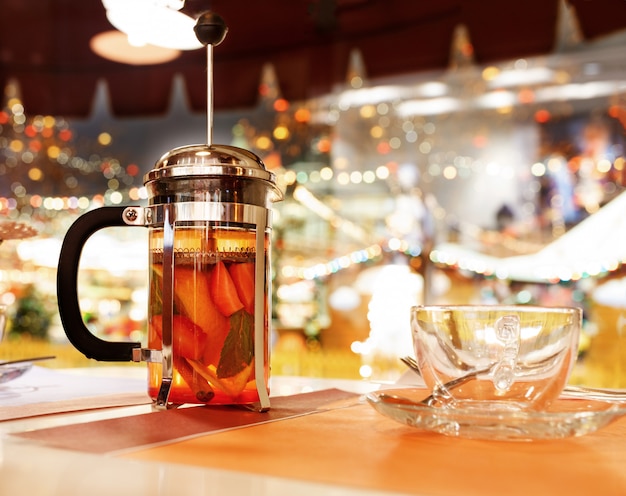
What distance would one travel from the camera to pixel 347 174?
4.04m

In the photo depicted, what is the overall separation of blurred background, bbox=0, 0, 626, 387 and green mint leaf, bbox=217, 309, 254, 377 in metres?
2.52

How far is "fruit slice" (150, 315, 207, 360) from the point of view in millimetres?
521

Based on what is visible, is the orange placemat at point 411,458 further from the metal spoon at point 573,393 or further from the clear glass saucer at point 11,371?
the clear glass saucer at point 11,371

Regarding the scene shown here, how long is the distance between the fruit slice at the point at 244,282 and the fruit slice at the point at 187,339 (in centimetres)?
4

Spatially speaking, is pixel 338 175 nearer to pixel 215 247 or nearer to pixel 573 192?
pixel 573 192

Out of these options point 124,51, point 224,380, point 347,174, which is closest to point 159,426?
point 224,380

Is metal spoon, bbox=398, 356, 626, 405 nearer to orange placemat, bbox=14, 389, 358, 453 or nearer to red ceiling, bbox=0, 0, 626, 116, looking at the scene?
orange placemat, bbox=14, 389, 358, 453

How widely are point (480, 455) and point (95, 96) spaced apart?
341cm

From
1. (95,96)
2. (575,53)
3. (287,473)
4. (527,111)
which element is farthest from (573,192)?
(287,473)

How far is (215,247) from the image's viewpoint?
1.76ft

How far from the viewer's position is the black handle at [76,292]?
1.79 ft

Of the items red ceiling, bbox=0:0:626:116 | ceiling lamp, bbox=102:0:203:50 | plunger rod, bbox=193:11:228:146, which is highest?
red ceiling, bbox=0:0:626:116

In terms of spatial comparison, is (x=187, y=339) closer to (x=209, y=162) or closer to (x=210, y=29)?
(x=209, y=162)

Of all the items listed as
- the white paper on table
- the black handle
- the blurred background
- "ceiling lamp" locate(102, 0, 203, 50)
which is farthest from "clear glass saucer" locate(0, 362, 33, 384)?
the blurred background
